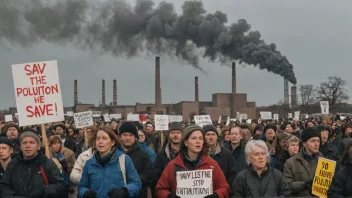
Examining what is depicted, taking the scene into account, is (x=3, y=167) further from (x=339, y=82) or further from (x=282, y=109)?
(x=339, y=82)

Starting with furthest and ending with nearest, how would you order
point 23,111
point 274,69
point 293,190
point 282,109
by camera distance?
point 282,109, point 274,69, point 23,111, point 293,190

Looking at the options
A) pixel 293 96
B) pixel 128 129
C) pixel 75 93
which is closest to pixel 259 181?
pixel 128 129

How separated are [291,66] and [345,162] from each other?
193 feet

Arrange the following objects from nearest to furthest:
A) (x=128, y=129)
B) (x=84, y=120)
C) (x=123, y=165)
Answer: (x=123, y=165) < (x=128, y=129) < (x=84, y=120)

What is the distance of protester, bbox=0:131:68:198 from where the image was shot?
16.2 ft

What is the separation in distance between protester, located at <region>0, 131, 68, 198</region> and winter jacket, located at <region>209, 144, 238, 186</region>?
213cm

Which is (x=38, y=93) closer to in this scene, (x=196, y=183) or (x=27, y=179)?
(x=27, y=179)

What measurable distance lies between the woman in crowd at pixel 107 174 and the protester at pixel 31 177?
359 millimetres

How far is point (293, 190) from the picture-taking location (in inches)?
215

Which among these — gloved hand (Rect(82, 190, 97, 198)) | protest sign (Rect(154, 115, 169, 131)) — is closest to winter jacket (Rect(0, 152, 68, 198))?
gloved hand (Rect(82, 190, 97, 198))

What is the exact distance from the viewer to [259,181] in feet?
15.4

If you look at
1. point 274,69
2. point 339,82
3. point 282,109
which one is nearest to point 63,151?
point 274,69

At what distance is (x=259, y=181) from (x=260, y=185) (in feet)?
0.15

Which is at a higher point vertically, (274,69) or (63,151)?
(274,69)
